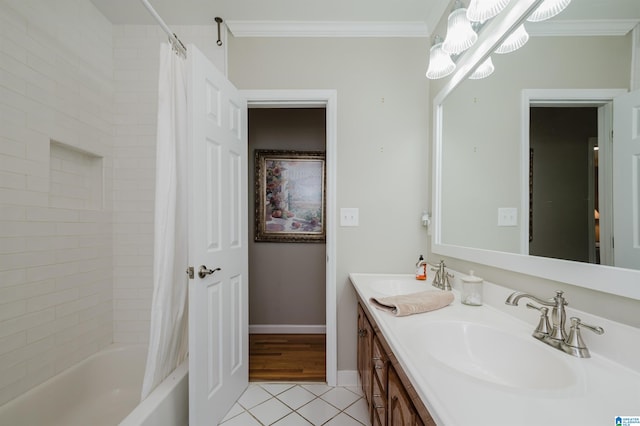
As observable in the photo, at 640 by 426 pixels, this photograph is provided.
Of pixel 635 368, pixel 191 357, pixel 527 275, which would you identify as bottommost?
pixel 191 357

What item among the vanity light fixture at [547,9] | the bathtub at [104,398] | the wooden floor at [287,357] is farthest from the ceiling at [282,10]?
the wooden floor at [287,357]

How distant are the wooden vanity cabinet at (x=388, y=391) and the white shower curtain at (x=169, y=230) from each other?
107 cm

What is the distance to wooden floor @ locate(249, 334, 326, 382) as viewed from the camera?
1.99 meters

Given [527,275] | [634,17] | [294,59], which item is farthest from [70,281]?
[634,17]

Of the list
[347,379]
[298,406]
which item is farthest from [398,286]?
[298,406]

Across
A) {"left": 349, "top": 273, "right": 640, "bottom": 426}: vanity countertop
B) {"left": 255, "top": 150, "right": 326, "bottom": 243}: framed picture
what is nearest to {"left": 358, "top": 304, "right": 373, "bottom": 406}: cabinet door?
{"left": 349, "top": 273, "right": 640, "bottom": 426}: vanity countertop

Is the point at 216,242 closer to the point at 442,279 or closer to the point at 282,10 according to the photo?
the point at 442,279

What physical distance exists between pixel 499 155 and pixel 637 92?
0.51 metres

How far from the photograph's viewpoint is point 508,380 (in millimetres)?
810

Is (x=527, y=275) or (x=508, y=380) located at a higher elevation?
(x=527, y=275)

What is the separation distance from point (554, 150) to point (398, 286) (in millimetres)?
1093

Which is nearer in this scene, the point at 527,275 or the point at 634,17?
the point at 634,17

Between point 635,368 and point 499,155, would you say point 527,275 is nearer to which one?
point 635,368

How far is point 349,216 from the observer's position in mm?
1883
